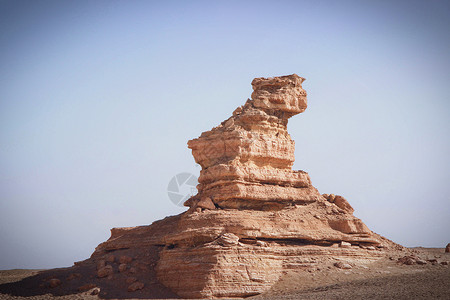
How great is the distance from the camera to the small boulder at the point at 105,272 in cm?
2955

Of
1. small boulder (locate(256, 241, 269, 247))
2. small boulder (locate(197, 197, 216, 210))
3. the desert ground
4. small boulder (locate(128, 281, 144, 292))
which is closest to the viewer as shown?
the desert ground

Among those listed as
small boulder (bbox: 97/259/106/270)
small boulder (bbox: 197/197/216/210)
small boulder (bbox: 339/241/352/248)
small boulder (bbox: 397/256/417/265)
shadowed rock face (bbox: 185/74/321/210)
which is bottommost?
small boulder (bbox: 397/256/417/265)

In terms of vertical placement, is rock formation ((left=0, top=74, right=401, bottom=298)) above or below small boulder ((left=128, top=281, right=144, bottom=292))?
above

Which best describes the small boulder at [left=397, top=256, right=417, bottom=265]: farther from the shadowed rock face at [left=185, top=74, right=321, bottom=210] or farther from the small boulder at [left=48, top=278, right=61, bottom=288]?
the small boulder at [left=48, top=278, right=61, bottom=288]

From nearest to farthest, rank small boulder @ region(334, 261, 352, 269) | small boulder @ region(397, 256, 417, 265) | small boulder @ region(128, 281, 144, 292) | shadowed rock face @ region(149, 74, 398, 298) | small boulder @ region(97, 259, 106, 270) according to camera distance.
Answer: shadowed rock face @ region(149, 74, 398, 298) < small boulder @ region(128, 281, 144, 292) < small boulder @ region(334, 261, 352, 269) < small boulder @ region(397, 256, 417, 265) < small boulder @ region(97, 259, 106, 270)

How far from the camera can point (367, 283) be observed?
25375mm

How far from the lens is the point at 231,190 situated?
29547mm

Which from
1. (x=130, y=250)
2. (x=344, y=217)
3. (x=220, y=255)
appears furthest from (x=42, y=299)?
(x=344, y=217)

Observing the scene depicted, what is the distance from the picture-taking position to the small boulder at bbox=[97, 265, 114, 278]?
29.5 metres

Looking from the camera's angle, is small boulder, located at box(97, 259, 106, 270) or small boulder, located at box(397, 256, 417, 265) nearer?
small boulder, located at box(397, 256, 417, 265)

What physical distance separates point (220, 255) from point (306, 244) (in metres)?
5.68

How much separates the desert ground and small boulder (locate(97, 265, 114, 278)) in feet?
5.09

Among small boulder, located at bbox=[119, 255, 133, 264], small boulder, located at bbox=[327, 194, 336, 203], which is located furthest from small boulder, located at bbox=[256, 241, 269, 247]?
small boulder, located at bbox=[327, 194, 336, 203]

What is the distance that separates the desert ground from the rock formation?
642mm
